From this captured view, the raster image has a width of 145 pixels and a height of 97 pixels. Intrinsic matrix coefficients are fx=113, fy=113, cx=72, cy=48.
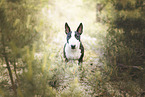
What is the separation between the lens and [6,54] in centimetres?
157

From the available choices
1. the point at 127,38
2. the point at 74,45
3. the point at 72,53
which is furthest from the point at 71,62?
the point at 127,38

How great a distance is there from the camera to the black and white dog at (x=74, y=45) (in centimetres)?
286

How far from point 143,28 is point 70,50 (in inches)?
70.3

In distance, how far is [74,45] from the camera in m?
2.84

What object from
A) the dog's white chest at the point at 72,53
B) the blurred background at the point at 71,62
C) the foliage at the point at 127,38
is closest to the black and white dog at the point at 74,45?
the dog's white chest at the point at 72,53

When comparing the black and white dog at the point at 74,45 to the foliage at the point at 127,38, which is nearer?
the foliage at the point at 127,38

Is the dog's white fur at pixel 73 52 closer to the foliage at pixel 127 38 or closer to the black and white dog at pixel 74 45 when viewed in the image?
the black and white dog at pixel 74 45

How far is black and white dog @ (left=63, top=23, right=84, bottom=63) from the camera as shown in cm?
286

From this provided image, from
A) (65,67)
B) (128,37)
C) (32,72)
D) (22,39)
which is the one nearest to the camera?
(32,72)

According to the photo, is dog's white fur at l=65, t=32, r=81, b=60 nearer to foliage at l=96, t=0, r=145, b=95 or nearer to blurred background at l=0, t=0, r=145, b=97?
blurred background at l=0, t=0, r=145, b=97

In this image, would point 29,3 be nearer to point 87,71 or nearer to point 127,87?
point 87,71

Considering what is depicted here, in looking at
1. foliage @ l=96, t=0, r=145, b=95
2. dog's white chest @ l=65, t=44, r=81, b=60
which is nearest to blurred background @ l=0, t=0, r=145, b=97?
foliage @ l=96, t=0, r=145, b=95

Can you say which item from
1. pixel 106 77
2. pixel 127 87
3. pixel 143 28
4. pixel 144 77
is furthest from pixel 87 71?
pixel 143 28

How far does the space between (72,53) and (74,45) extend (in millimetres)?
324
